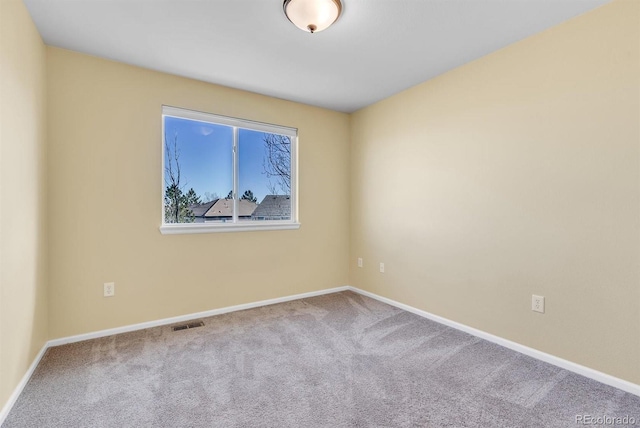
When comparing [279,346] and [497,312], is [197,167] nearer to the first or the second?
[279,346]

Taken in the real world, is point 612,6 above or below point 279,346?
above

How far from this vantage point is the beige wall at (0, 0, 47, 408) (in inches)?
63.4

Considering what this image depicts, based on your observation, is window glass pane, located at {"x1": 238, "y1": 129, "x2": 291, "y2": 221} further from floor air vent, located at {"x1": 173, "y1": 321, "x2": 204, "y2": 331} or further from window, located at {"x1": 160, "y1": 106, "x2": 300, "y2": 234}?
floor air vent, located at {"x1": 173, "y1": 321, "x2": 204, "y2": 331}

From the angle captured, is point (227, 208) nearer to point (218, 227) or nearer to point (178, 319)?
point (218, 227)

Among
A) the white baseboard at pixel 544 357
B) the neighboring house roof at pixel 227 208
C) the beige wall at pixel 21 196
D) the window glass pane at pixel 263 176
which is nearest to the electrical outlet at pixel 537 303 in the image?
the white baseboard at pixel 544 357

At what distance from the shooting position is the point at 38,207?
219 cm

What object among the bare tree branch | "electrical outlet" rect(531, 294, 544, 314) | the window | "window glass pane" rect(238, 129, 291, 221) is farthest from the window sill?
"electrical outlet" rect(531, 294, 544, 314)

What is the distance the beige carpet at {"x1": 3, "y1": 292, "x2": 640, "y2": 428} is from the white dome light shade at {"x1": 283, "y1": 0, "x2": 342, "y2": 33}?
2.29m

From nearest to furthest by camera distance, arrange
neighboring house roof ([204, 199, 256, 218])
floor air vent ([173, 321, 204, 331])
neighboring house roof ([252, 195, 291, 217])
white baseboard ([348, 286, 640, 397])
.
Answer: white baseboard ([348, 286, 640, 397]), floor air vent ([173, 321, 204, 331]), neighboring house roof ([204, 199, 256, 218]), neighboring house roof ([252, 195, 291, 217])

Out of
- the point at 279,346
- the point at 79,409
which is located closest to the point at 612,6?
the point at 279,346

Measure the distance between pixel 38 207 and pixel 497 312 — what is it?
359cm

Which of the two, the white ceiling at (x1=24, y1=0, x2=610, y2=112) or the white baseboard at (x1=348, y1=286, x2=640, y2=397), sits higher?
the white ceiling at (x1=24, y1=0, x2=610, y2=112)

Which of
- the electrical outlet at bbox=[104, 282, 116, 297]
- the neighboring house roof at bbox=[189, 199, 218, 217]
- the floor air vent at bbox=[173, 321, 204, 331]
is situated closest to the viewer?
the electrical outlet at bbox=[104, 282, 116, 297]

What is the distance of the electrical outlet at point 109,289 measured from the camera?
2.62 meters
